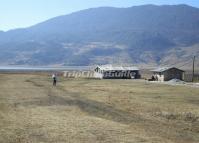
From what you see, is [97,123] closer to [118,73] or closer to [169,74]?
[169,74]

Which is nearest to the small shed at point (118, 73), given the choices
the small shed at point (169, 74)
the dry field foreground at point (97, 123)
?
the small shed at point (169, 74)

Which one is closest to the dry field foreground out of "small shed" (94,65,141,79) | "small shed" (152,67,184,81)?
"small shed" (152,67,184,81)

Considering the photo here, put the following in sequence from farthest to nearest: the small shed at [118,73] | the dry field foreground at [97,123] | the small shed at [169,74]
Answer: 1. the small shed at [118,73]
2. the small shed at [169,74]
3. the dry field foreground at [97,123]

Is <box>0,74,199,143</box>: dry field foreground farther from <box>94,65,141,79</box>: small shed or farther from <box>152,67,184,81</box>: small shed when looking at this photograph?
<box>94,65,141,79</box>: small shed

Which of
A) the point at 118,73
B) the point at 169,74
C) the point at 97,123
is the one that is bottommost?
the point at 97,123

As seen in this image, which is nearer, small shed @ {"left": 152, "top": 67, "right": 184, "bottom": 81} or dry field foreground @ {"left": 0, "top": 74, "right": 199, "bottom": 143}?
dry field foreground @ {"left": 0, "top": 74, "right": 199, "bottom": 143}

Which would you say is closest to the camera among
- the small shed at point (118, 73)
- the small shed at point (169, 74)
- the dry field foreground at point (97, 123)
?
the dry field foreground at point (97, 123)

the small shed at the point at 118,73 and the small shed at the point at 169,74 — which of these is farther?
the small shed at the point at 118,73

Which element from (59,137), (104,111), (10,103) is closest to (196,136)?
(59,137)

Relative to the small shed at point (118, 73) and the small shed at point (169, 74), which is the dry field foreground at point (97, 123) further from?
the small shed at point (118, 73)

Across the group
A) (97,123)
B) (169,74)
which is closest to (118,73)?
(169,74)

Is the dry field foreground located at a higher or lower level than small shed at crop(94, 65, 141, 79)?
lower

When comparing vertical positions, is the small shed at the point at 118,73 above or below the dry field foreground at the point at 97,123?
above

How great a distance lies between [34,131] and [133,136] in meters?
4.87
